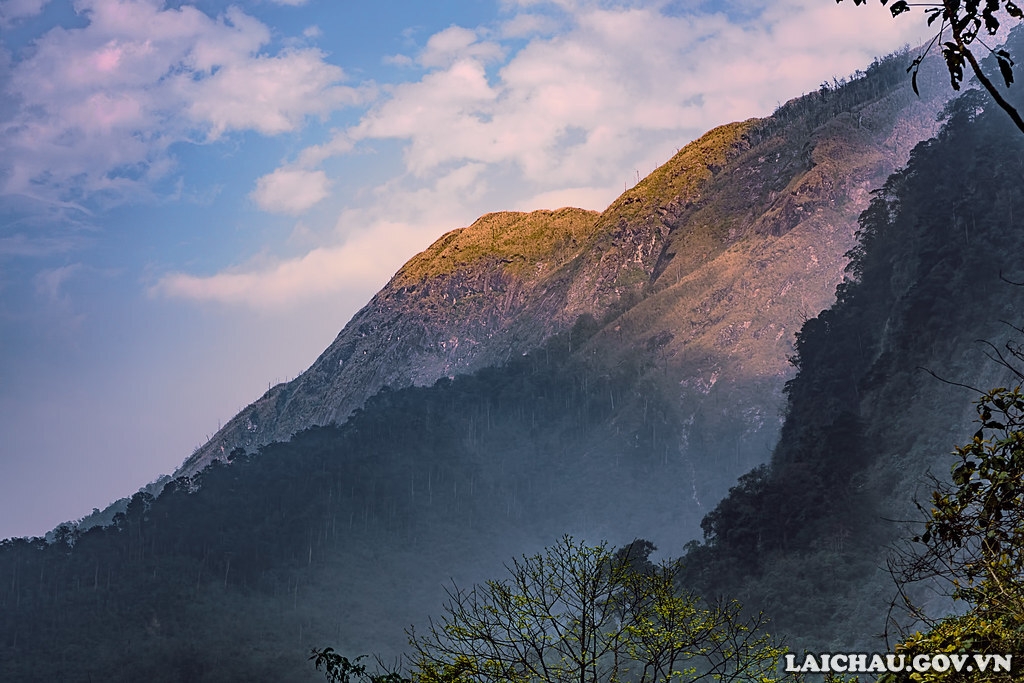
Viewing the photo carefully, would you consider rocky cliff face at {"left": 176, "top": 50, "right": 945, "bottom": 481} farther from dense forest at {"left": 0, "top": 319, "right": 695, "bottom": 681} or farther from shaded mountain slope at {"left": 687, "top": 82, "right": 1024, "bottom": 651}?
shaded mountain slope at {"left": 687, "top": 82, "right": 1024, "bottom": 651}

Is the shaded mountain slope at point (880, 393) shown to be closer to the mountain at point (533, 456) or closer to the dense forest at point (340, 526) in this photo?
the mountain at point (533, 456)

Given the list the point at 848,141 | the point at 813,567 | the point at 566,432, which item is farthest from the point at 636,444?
the point at 813,567

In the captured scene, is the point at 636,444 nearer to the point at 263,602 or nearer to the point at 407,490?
the point at 407,490

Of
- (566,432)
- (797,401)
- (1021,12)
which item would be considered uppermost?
(566,432)

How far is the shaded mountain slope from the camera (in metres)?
66.6

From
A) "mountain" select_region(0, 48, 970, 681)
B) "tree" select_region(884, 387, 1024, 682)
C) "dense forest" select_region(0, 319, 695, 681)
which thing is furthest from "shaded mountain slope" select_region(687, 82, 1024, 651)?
"dense forest" select_region(0, 319, 695, 681)

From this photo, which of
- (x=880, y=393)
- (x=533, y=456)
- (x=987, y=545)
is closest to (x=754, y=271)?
(x=533, y=456)

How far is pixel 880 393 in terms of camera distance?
81438 mm

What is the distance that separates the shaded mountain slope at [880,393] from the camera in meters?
66.6

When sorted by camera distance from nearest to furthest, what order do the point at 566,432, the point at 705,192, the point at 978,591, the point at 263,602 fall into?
the point at 978,591 → the point at 263,602 → the point at 566,432 → the point at 705,192

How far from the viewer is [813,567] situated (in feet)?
221

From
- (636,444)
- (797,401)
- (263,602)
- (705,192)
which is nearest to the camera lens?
(797,401)

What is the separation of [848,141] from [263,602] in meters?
115

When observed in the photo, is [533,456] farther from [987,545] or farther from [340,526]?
[987,545]
